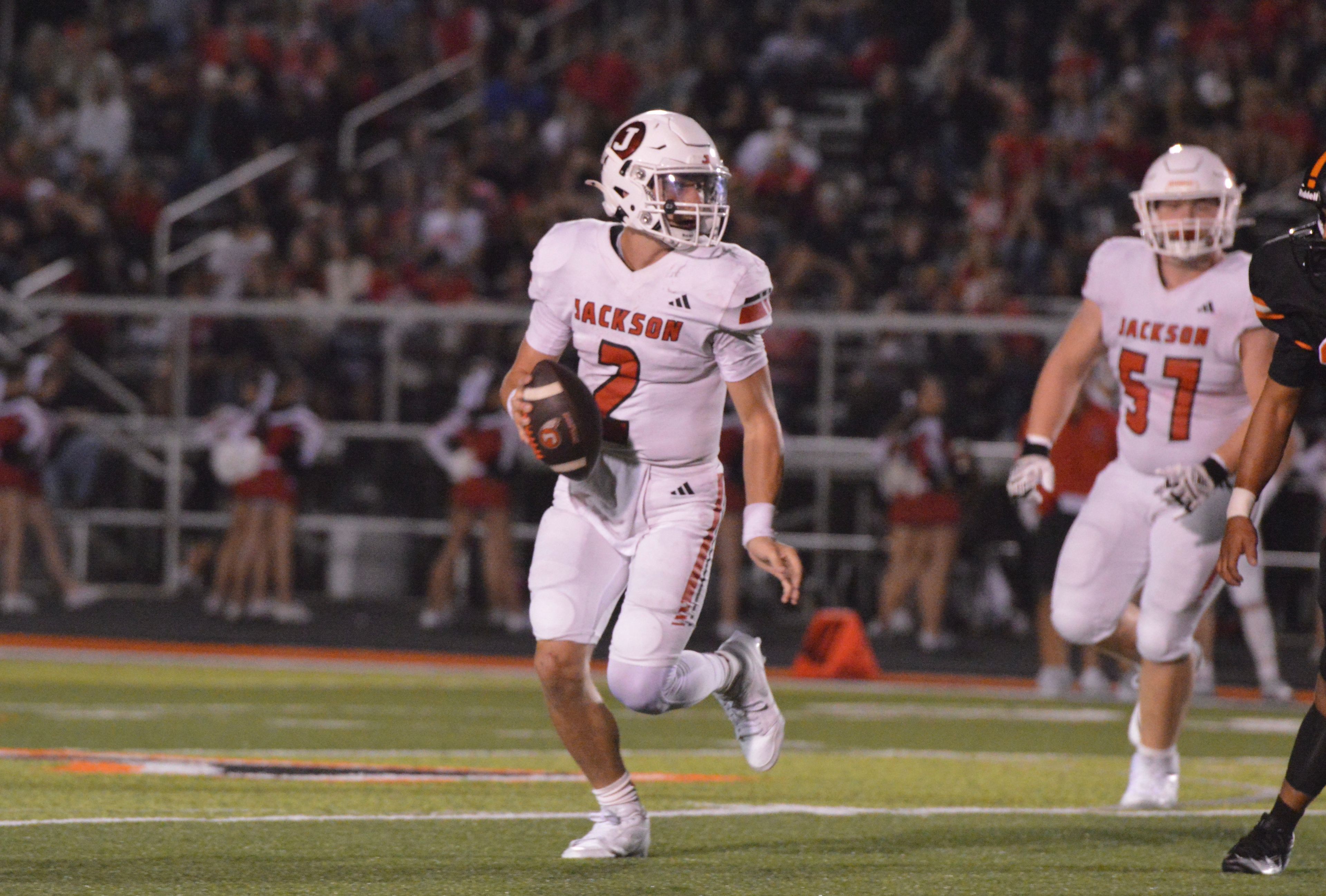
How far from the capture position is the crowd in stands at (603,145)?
13953 mm

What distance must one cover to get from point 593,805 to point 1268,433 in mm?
2190

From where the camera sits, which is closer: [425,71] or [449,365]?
[449,365]

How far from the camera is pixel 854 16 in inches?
672

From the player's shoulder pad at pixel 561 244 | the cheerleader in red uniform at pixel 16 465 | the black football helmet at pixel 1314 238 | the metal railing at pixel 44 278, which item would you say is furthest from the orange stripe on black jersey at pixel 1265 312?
the metal railing at pixel 44 278

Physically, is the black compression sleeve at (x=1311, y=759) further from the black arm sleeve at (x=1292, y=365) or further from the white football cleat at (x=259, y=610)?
the white football cleat at (x=259, y=610)

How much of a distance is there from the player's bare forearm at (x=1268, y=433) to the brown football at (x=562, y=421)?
1.51m

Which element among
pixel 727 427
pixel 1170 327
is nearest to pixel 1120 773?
pixel 1170 327

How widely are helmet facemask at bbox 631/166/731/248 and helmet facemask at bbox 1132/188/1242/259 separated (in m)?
1.74

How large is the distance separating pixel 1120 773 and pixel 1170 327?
1.81m

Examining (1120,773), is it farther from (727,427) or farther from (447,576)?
(447,576)

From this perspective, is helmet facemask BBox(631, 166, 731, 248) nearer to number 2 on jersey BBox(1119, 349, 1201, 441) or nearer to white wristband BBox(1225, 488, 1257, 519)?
white wristband BBox(1225, 488, 1257, 519)

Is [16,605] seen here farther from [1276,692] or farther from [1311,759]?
[1311,759]

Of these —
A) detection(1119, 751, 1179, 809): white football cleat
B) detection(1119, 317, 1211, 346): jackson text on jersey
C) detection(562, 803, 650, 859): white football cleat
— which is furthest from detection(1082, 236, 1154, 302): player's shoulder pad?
detection(562, 803, 650, 859): white football cleat

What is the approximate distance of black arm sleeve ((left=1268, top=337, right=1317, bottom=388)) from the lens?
16.2ft
